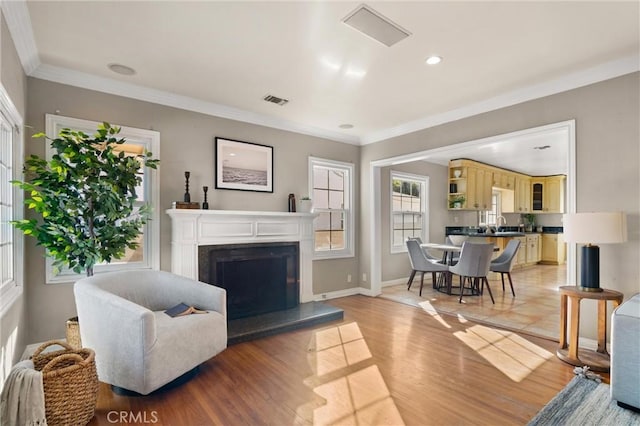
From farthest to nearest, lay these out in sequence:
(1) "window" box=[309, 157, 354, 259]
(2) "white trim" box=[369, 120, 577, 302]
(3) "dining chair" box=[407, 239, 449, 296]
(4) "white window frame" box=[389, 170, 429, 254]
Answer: (4) "white window frame" box=[389, 170, 429, 254]
(3) "dining chair" box=[407, 239, 449, 296]
(1) "window" box=[309, 157, 354, 259]
(2) "white trim" box=[369, 120, 577, 302]

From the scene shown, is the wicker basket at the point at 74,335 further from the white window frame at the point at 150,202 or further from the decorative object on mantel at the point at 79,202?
the white window frame at the point at 150,202

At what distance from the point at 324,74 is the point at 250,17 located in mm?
1022

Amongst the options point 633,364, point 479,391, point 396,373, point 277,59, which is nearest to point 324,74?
point 277,59

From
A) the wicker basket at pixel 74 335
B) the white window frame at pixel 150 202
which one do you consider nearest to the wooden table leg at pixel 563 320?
the white window frame at pixel 150 202

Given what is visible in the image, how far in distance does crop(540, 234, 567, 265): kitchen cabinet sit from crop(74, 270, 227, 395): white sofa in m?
9.84

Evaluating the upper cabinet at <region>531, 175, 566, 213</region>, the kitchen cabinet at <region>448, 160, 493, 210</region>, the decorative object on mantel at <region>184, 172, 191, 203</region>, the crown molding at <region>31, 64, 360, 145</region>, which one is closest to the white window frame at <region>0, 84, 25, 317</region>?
the crown molding at <region>31, 64, 360, 145</region>

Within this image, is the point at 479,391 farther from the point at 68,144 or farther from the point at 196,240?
the point at 68,144

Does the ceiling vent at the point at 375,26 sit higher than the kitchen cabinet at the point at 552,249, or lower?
higher

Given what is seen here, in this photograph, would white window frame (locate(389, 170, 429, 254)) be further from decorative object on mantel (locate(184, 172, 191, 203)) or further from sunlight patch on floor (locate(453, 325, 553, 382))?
decorative object on mantel (locate(184, 172, 191, 203))

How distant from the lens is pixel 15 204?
104 inches

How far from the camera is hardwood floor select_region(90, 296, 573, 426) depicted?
207 cm

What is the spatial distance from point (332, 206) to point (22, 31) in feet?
13.0

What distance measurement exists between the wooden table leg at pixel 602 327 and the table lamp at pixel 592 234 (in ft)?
0.50

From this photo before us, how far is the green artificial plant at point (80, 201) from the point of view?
2.57m
